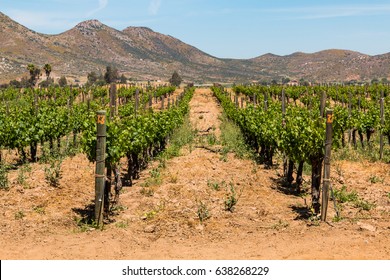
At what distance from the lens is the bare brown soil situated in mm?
7742

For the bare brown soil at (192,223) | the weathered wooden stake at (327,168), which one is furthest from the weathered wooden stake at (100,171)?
the weathered wooden stake at (327,168)

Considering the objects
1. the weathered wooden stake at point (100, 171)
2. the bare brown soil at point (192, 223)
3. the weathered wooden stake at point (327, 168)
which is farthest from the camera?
the weathered wooden stake at point (327, 168)

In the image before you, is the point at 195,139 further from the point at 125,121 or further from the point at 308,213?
the point at 308,213

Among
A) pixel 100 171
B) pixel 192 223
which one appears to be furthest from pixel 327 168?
pixel 100 171

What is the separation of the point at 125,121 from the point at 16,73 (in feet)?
501

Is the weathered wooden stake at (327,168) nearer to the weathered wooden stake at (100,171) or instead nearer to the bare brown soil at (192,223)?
the bare brown soil at (192,223)

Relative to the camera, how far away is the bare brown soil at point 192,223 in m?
7.74

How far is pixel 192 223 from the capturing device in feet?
31.6

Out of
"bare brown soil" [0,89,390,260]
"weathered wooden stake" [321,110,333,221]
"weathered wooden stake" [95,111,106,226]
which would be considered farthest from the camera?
"weathered wooden stake" [321,110,333,221]

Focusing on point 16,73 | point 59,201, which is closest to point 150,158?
point 59,201

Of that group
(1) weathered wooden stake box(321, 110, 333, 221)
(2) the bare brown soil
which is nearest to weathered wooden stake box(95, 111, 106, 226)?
(2) the bare brown soil

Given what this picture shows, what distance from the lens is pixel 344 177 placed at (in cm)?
1452

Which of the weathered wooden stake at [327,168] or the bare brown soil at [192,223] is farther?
the weathered wooden stake at [327,168]

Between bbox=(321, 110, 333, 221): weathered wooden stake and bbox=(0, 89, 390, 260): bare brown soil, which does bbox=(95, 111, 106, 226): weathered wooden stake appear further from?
bbox=(321, 110, 333, 221): weathered wooden stake
